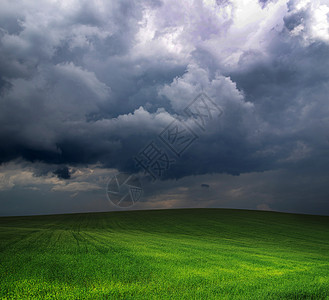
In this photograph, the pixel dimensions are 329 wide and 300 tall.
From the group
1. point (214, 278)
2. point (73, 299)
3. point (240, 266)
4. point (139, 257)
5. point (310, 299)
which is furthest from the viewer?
point (139, 257)

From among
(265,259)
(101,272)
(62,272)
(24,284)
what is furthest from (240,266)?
(24,284)

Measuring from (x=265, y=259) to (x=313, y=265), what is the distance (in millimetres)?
2813

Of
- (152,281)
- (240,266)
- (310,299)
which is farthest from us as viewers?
(240,266)

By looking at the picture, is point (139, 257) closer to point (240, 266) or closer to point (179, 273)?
point (179, 273)

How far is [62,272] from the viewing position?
38.5 feet

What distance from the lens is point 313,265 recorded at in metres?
16.3

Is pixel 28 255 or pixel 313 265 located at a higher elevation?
pixel 28 255

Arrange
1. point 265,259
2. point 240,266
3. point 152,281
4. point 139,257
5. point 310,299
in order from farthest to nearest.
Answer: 1. point 265,259
2. point 139,257
3. point 240,266
4. point 152,281
5. point 310,299

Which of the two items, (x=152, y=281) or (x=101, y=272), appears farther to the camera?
(x=101, y=272)

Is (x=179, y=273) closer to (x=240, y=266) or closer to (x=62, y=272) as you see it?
(x=240, y=266)

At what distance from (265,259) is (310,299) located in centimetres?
830

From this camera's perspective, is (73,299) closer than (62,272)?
Yes

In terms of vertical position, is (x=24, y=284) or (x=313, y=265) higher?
(x=24, y=284)

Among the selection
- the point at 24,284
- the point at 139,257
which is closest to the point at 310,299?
the point at 139,257
